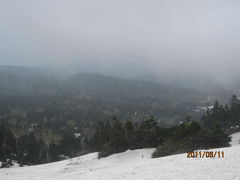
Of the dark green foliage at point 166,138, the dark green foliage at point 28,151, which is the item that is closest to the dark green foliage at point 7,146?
the dark green foliage at point 28,151

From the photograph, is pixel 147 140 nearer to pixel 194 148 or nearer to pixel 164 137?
pixel 164 137

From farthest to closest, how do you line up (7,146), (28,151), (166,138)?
(28,151) → (7,146) → (166,138)

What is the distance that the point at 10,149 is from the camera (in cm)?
5538

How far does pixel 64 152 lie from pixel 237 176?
242ft

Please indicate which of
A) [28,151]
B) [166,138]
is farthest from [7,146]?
[166,138]

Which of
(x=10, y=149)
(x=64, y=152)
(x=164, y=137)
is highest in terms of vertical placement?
(x=164, y=137)

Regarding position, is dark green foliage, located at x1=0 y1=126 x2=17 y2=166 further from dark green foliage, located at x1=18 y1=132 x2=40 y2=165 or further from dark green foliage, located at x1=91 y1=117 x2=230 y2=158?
dark green foliage, located at x1=91 y1=117 x2=230 y2=158

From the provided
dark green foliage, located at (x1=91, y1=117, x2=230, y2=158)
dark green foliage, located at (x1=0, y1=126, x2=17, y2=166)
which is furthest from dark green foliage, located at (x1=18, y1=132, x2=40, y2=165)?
dark green foliage, located at (x1=91, y1=117, x2=230, y2=158)

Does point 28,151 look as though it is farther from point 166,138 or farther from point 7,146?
point 166,138

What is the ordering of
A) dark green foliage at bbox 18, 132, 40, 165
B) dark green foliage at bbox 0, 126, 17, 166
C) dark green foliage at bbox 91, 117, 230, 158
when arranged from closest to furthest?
dark green foliage at bbox 91, 117, 230, 158 < dark green foliage at bbox 0, 126, 17, 166 < dark green foliage at bbox 18, 132, 40, 165

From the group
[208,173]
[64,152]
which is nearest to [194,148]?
[208,173]

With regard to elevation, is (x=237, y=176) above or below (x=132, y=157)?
above

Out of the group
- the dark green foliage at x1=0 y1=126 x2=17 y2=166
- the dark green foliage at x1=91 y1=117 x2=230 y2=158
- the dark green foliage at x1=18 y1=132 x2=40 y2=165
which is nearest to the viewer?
the dark green foliage at x1=91 y1=117 x2=230 y2=158

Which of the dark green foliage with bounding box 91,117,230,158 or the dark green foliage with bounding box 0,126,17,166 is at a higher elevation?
the dark green foliage with bounding box 91,117,230,158
